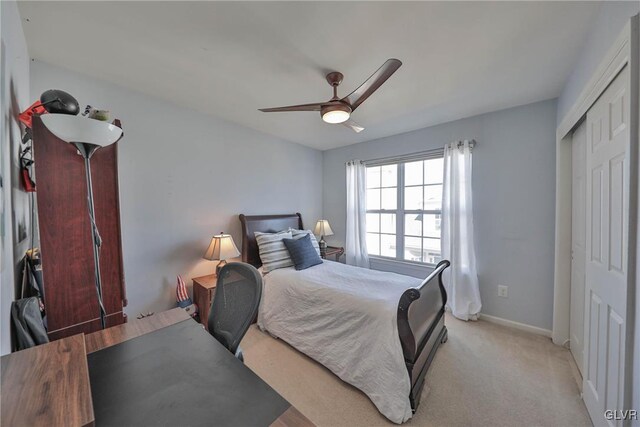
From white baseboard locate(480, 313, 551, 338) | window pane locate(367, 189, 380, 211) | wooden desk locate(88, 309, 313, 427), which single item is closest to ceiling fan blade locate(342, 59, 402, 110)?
wooden desk locate(88, 309, 313, 427)

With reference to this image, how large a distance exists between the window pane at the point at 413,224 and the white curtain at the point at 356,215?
65 centimetres

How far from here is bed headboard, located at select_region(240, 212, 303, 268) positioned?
296 centimetres

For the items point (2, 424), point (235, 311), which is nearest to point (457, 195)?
point (235, 311)

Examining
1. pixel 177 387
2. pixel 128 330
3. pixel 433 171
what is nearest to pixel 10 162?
pixel 128 330

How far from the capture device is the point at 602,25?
1.31 meters

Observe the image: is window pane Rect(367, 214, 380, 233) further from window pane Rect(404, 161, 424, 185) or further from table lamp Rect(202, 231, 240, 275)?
table lamp Rect(202, 231, 240, 275)

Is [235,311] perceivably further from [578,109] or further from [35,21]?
[578,109]

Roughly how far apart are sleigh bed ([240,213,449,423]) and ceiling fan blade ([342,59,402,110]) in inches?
52.5

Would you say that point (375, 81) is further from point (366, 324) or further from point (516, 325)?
point (516, 325)

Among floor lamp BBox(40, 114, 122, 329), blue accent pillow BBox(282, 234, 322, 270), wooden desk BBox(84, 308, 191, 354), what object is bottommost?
wooden desk BBox(84, 308, 191, 354)

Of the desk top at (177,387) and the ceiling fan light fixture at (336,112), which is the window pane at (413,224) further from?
the desk top at (177,387)

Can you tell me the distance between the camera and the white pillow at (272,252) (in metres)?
2.77

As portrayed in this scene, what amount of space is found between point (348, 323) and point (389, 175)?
2.49m

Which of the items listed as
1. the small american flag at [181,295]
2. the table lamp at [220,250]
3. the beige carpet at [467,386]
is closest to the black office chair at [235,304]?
the beige carpet at [467,386]
